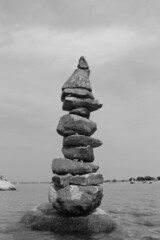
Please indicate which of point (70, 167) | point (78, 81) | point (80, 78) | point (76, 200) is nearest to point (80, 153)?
point (70, 167)

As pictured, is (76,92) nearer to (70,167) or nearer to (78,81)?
(78,81)

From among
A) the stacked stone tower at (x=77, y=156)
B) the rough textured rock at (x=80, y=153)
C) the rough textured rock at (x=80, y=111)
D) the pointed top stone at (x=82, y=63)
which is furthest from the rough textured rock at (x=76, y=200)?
the pointed top stone at (x=82, y=63)

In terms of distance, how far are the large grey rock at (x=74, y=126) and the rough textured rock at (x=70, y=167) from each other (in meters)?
2.01

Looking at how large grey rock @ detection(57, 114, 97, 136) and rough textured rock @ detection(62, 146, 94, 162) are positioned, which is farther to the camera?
large grey rock @ detection(57, 114, 97, 136)

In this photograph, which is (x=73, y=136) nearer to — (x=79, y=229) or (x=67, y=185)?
(x=67, y=185)

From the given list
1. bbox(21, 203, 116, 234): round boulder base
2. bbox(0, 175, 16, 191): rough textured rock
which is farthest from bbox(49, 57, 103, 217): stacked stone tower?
bbox(0, 175, 16, 191): rough textured rock

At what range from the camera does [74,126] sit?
21.9 metres

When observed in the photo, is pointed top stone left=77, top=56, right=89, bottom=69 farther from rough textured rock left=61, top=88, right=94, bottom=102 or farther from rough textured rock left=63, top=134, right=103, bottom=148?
rough textured rock left=63, top=134, right=103, bottom=148

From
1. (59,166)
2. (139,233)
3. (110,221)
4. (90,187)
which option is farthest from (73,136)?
(139,233)

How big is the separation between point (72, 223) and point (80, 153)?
4.59 metres

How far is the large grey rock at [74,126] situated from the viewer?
72.1 feet

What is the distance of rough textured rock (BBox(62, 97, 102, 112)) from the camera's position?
888 inches

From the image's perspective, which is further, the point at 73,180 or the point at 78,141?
the point at 78,141

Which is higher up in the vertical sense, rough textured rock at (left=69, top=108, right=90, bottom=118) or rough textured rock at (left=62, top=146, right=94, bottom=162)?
rough textured rock at (left=69, top=108, right=90, bottom=118)
